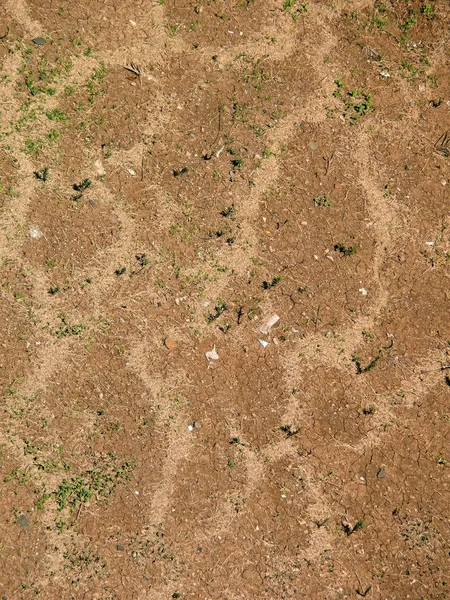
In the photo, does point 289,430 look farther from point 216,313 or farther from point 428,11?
point 428,11

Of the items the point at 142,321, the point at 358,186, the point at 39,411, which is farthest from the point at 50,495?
the point at 358,186

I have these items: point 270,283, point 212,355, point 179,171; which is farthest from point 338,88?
point 212,355

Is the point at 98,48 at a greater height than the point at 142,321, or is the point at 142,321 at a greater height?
the point at 98,48

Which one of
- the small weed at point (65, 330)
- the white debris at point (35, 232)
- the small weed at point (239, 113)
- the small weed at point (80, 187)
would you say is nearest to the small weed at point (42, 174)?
the small weed at point (80, 187)

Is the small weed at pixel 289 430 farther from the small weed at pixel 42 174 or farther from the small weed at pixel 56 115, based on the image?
the small weed at pixel 56 115

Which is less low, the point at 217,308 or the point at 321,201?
the point at 321,201

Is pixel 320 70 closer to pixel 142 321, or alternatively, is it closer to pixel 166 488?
pixel 142 321
